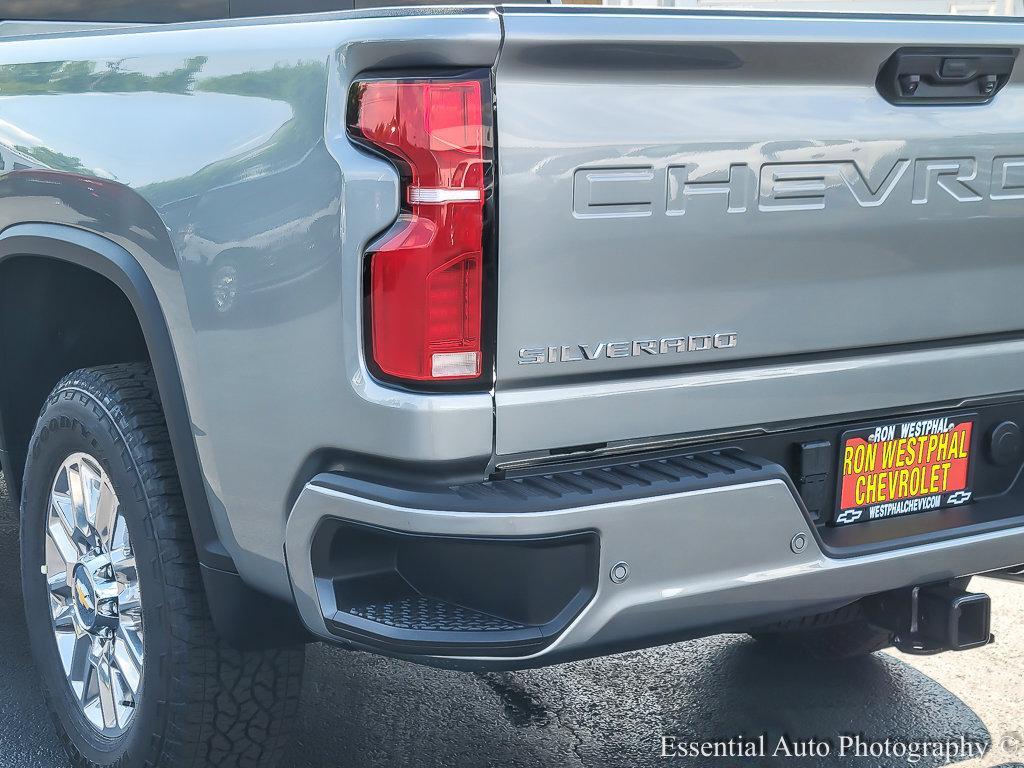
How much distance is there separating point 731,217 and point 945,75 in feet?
1.71

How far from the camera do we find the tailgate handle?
217 cm

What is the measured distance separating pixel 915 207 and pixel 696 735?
1416mm

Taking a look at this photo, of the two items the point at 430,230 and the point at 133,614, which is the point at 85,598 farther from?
the point at 430,230

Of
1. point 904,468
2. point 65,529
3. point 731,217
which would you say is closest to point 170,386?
point 65,529

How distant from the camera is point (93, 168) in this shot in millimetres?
2330

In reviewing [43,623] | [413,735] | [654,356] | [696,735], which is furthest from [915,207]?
[43,623]

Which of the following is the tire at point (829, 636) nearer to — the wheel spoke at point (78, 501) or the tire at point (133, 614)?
the tire at point (133, 614)

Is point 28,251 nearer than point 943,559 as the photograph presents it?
No

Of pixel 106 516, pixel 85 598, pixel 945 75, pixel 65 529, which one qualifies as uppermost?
pixel 945 75

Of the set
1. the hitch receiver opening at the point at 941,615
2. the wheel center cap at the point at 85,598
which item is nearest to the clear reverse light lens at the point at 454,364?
the hitch receiver opening at the point at 941,615

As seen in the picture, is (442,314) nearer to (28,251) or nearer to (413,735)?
(28,251)

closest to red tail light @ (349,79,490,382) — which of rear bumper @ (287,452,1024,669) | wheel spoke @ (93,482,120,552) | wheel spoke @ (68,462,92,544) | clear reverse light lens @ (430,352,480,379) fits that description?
clear reverse light lens @ (430,352,480,379)

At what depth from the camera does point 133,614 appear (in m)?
2.51

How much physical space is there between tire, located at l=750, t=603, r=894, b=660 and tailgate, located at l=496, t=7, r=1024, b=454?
0.80 m
